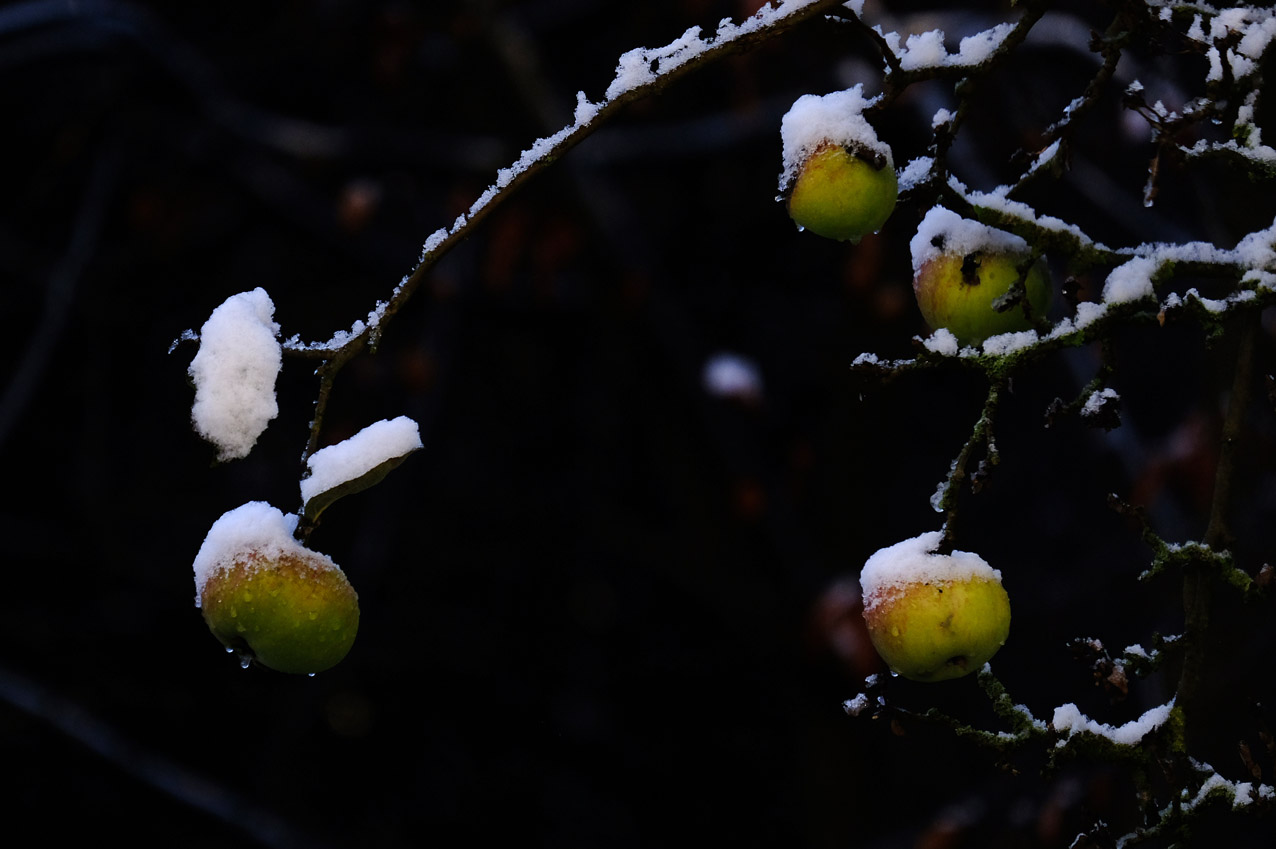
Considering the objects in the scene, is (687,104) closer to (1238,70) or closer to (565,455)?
(565,455)

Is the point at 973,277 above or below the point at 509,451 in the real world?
below

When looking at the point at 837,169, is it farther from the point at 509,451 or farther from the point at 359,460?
the point at 509,451

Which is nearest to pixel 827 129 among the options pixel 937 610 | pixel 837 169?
pixel 837 169

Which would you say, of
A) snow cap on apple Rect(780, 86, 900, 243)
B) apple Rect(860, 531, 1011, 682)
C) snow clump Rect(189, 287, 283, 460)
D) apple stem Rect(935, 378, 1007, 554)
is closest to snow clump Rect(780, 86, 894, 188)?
snow cap on apple Rect(780, 86, 900, 243)

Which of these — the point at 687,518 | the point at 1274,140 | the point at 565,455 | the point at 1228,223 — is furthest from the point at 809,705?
the point at 1274,140

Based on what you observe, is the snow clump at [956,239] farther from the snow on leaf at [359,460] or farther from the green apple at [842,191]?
the snow on leaf at [359,460]

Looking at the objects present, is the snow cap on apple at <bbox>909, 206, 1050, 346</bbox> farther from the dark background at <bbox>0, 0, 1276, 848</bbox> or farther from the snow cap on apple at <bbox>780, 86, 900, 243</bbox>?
the dark background at <bbox>0, 0, 1276, 848</bbox>
